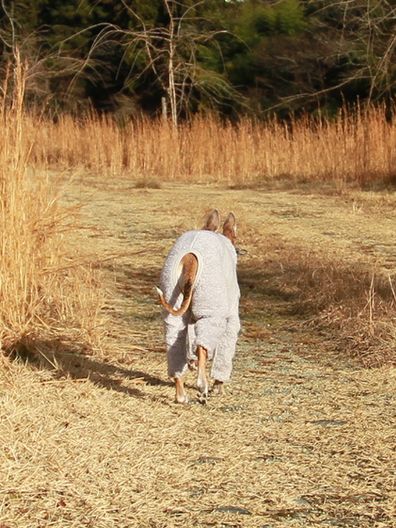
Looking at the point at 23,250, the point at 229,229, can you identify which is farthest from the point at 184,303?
the point at 23,250

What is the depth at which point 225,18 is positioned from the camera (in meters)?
30.5

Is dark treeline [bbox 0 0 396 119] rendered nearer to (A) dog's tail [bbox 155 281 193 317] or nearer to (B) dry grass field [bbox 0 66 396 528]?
(B) dry grass field [bbox 0 66 396 528]

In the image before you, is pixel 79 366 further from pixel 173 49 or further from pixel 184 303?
pixel 173 49

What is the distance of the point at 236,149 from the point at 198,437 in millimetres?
14536

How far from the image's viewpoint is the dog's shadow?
547cm

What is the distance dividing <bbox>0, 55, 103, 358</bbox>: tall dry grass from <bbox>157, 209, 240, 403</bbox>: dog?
1.03 metres

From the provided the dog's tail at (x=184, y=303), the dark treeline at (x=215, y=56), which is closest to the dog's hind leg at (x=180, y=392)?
the dog's tail at (x=184, y=303)

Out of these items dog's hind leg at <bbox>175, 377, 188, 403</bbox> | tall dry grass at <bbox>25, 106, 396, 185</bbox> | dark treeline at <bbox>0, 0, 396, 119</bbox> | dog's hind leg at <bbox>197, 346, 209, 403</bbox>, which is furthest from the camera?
dark treeline at <bbox>0, 0, 396, 119</bbox>

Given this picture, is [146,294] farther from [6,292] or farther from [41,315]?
[6,292]

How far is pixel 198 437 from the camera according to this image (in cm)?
460

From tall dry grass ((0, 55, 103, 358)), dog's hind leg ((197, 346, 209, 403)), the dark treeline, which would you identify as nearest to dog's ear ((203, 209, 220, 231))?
dog's hind leg ((197, 346, 209, 403))

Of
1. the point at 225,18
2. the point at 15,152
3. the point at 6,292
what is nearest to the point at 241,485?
the point at 6,292

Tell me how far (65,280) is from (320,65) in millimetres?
21929

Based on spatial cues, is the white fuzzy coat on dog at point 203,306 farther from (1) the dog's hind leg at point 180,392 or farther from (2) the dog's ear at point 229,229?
(2) the dog's ear at point 229,229
